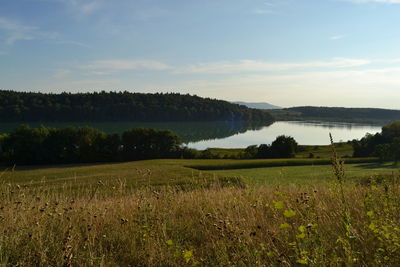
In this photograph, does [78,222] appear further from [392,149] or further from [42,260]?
[392,149]

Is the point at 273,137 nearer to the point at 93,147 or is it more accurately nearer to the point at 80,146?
the point at 93,147

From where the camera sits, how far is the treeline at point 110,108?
140m

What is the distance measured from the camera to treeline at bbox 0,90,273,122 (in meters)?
140

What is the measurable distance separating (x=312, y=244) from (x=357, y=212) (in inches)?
71.7

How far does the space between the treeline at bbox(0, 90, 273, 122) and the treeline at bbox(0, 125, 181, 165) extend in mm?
91416

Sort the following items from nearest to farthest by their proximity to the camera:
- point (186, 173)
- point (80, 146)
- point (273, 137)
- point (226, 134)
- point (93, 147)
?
point (186, 173), point (80, 146), point (93, 147), point (273, 137), point (226, 134)

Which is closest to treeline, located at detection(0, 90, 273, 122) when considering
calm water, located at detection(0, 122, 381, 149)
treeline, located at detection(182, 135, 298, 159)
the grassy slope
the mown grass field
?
calm water, located at detection(0, 122, 381, 149)

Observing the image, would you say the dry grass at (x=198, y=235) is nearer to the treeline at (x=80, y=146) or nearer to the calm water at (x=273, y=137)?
the treeline at (x=80, y=146)

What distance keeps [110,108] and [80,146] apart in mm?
101364

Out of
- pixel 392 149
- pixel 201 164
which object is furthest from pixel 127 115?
pixel 392 149

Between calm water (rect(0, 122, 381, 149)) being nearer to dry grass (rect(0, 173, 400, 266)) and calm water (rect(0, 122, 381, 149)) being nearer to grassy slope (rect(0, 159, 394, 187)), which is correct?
grassy slope (rect(0, 159, 394, 187))

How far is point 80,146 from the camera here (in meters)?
55.5

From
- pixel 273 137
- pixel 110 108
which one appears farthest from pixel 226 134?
pixel 110 108

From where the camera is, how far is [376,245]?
3.25 m
